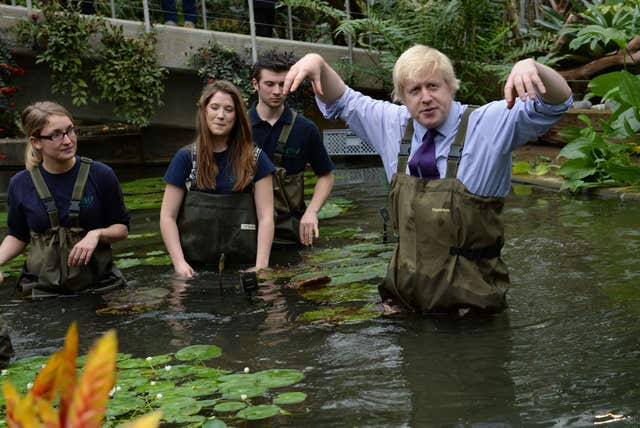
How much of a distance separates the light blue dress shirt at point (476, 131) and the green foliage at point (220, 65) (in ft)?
27.7

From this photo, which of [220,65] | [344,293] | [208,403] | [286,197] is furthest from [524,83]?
[220,65]

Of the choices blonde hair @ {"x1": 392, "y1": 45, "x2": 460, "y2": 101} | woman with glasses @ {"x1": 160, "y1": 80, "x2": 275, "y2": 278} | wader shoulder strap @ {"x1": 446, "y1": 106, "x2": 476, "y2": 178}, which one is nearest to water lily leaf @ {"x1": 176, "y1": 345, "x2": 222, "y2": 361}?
wader shoulder strap @ {"x1": 446, "y1": 106, "x2": 476, "y2": 178}

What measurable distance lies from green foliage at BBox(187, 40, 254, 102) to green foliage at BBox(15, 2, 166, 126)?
1.81ft

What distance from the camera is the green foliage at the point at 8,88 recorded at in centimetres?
1184

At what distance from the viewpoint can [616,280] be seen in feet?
17.2

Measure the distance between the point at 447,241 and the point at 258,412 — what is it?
1.32m

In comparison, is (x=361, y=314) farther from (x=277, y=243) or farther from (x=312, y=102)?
(x=312, y=102)

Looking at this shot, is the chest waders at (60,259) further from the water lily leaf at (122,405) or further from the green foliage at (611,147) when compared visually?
the green foliage at (611,147)

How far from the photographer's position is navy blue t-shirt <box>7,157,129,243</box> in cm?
547

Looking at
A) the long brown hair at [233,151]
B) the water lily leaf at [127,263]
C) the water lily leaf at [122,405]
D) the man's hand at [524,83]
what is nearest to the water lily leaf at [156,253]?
the water lily leaf at [127,263]

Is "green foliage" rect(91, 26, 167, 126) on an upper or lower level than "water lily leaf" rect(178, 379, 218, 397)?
upper

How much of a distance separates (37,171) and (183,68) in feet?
25.5

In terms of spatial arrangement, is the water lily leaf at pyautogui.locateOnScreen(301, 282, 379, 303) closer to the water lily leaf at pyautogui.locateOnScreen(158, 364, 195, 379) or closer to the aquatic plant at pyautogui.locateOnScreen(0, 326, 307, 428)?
the aquatic plant at pyautogui.locateOnScreen(0, 326, 307, 428)

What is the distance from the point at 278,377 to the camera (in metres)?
3.79
